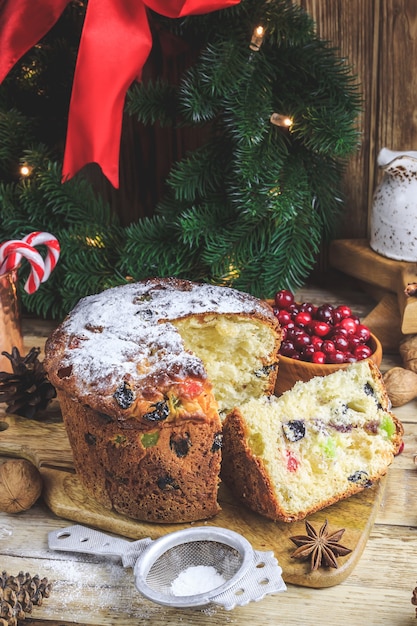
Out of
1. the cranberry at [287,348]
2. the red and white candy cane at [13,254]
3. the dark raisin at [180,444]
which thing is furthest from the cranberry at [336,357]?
the red and white candy cane at [13,254]

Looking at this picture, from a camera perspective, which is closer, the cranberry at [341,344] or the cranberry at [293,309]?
the cranberry at [341,344]

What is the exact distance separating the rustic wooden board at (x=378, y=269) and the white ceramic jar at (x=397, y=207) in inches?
1.9

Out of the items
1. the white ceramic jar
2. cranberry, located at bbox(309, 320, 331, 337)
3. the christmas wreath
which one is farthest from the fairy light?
cranberry, located at bbox(309, 320, 331, 337)

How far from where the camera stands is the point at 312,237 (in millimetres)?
2555

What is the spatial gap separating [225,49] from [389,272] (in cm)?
91

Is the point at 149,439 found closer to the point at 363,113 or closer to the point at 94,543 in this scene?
the point at 94,543

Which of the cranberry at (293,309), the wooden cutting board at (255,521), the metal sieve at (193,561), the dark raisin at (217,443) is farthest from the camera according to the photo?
the cranberry at (293,309)

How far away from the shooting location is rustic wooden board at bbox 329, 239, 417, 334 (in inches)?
92.6

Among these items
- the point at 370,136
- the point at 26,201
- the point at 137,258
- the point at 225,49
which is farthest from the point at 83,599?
the point at 370,136

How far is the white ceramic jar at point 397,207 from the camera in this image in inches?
96.3

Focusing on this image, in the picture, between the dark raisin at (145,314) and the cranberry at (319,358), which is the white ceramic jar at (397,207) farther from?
the dark raisin at (145,314)

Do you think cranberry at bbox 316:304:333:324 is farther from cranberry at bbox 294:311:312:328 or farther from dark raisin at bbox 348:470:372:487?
dark raisin at bbox 348:470:372:487

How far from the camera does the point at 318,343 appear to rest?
2096 mm

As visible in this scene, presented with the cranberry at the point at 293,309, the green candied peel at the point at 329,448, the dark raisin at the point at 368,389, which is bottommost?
the green candied peel at the point at 329,448
